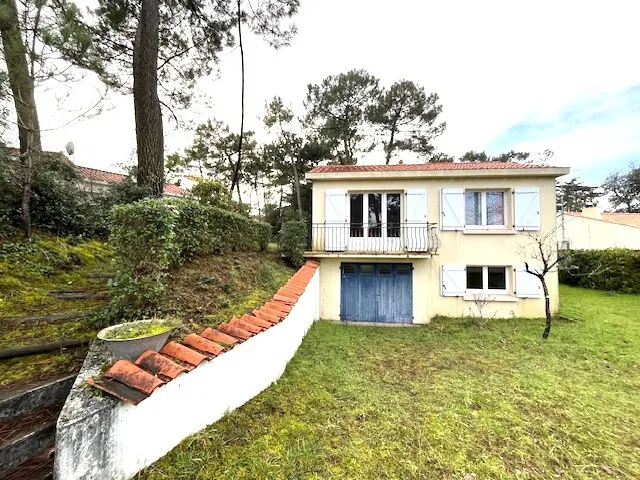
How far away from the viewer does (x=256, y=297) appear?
4.56 metres

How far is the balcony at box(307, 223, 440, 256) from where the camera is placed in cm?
807

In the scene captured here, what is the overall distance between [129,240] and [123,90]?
7580mm

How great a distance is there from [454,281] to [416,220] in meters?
2.25

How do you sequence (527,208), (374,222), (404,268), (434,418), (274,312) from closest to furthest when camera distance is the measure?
(434,418) → (274,312) → (527,208) → (404,268) → (374,222)

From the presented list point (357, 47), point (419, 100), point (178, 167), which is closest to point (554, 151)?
point (419, 100)

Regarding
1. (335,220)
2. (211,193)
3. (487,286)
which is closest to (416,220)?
(335,220)

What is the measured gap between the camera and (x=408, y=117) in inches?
658

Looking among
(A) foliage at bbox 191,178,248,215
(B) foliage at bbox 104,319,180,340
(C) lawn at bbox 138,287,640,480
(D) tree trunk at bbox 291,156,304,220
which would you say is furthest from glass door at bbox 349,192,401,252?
(D) tree trunk at bbox 291,156,304,220

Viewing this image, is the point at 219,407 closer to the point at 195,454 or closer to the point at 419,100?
the point at 195,454

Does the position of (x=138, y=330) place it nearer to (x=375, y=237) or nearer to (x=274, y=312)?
(x=274, y=312)

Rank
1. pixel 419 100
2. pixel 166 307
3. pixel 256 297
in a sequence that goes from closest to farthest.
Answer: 1. pixel 166 307
2. pixel 256 297
3. pixel 419 100

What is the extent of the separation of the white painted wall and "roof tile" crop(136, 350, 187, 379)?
0.39 ft

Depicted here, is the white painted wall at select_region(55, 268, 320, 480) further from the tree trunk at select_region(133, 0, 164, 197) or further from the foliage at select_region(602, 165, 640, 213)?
the foliage at select_region(602, 165, 640, 213)

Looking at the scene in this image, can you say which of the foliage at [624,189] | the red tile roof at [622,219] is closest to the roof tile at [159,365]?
the red tile roof at [622,219]
